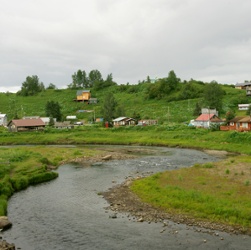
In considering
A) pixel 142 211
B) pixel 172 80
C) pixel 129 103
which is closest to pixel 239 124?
pixel 142 211

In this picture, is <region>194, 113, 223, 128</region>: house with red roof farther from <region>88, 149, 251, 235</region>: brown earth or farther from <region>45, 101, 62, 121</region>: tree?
<region>45, 101, 62, 121</region>: tree

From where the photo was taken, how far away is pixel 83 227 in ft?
82.3

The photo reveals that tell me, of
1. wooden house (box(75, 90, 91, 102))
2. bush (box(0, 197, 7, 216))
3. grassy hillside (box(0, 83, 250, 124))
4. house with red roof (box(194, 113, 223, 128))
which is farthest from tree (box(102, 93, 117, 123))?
bush (box(0, 197, 7, 216))

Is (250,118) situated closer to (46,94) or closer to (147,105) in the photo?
(147,105)

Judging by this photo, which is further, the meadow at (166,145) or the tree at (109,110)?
the tree at (109,110)

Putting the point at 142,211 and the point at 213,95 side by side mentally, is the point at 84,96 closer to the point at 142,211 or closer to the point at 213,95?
the point at 213,95

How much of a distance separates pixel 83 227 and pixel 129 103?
11201 centimetres

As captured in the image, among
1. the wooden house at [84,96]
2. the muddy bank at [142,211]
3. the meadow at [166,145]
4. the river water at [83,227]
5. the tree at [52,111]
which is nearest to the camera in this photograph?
the river water at [83,227]

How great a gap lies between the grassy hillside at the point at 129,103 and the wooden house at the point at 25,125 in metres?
23.0

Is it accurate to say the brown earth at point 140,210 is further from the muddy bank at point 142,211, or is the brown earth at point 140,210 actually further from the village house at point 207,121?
the village house at point 207,121

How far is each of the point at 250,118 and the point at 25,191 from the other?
55.2 meters

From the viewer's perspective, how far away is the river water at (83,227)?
21.7m

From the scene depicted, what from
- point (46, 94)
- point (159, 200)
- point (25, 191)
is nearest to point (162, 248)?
point (159, 200)

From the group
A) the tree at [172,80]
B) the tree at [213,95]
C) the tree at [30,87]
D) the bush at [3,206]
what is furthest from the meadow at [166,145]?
→ the tree at [30,87]
